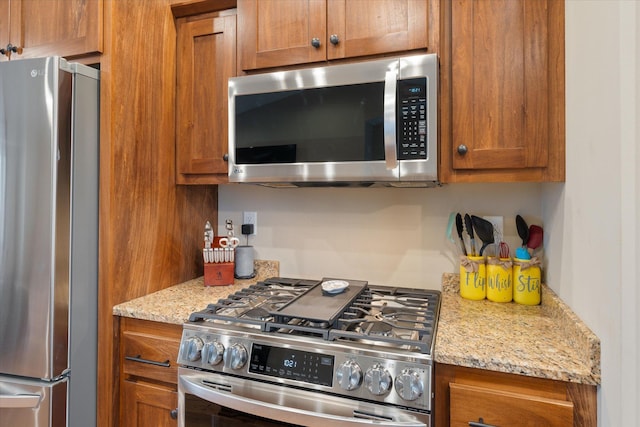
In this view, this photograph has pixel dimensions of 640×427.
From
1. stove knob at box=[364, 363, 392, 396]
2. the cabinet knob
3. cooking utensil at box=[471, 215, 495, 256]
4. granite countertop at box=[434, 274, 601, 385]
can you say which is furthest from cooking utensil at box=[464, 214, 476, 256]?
the cabinet knob

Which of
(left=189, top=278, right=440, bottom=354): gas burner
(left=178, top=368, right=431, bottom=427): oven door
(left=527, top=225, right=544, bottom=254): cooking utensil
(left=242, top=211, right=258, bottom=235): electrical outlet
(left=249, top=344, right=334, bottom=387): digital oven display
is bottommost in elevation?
(left=178, top=368, right=431, bottom=427): oven door

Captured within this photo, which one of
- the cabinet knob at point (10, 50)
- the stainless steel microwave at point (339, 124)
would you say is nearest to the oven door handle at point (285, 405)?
the stainless steel microwave at point (339, 124)

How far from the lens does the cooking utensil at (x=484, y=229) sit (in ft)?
4.96

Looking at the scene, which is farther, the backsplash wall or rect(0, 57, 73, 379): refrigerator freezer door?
the backsplash wall

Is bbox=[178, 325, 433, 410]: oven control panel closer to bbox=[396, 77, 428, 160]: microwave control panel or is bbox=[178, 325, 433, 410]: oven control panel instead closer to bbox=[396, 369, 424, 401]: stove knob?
bbox=[396, 369, 424, 401]: stove knob

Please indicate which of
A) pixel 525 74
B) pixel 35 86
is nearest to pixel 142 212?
pixel 35 86

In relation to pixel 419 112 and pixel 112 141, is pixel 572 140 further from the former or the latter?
pixel 112 141

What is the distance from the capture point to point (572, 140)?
1.13 m

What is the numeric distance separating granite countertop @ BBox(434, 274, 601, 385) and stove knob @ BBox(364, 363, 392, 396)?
0.49 feet

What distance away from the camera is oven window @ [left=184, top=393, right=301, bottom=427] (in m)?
1.09

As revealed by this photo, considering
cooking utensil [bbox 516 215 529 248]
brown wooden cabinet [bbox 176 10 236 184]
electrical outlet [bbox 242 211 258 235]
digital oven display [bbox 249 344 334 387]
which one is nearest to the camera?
digital oven display [bbox 249 344 334 387]

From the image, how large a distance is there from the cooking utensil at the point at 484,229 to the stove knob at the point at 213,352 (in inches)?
43.2

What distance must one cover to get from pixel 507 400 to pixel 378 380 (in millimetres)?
339

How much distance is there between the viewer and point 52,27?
146 centimetres
